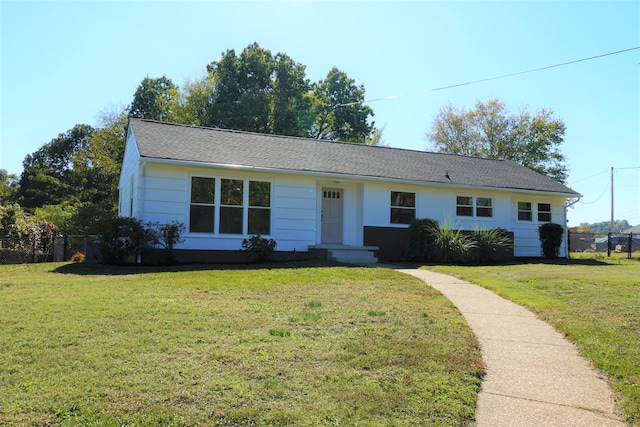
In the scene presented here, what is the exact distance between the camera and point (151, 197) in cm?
1361

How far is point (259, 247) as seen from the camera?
1377 centimetres

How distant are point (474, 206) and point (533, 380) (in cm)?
1454

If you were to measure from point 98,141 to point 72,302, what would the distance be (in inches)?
1279

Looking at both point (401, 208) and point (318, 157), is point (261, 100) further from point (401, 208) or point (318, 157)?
point (401, 208)

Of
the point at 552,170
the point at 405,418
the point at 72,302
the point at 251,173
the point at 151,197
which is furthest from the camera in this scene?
the point at 552,170

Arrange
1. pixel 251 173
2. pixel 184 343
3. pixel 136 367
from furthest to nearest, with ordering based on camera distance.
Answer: pixel 251 173 → pixel 184 343 → pixel 136 367

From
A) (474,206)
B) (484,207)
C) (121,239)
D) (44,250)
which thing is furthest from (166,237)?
(484,207)

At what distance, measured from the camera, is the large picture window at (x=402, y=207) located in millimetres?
16938

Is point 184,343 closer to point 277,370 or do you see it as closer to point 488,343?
point 277,370

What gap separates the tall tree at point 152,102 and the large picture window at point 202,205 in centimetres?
2476

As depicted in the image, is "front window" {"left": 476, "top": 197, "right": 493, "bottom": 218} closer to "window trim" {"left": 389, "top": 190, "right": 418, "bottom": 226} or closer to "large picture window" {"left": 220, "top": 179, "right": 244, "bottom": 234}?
"window trim" {"left": 389, "top": 190, "right": 418, "bottom": 226}

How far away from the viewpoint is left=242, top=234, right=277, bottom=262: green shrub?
543 inches

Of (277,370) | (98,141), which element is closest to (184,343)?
(277,370)

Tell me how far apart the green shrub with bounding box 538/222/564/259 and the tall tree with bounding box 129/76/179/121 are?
91.9 ft
